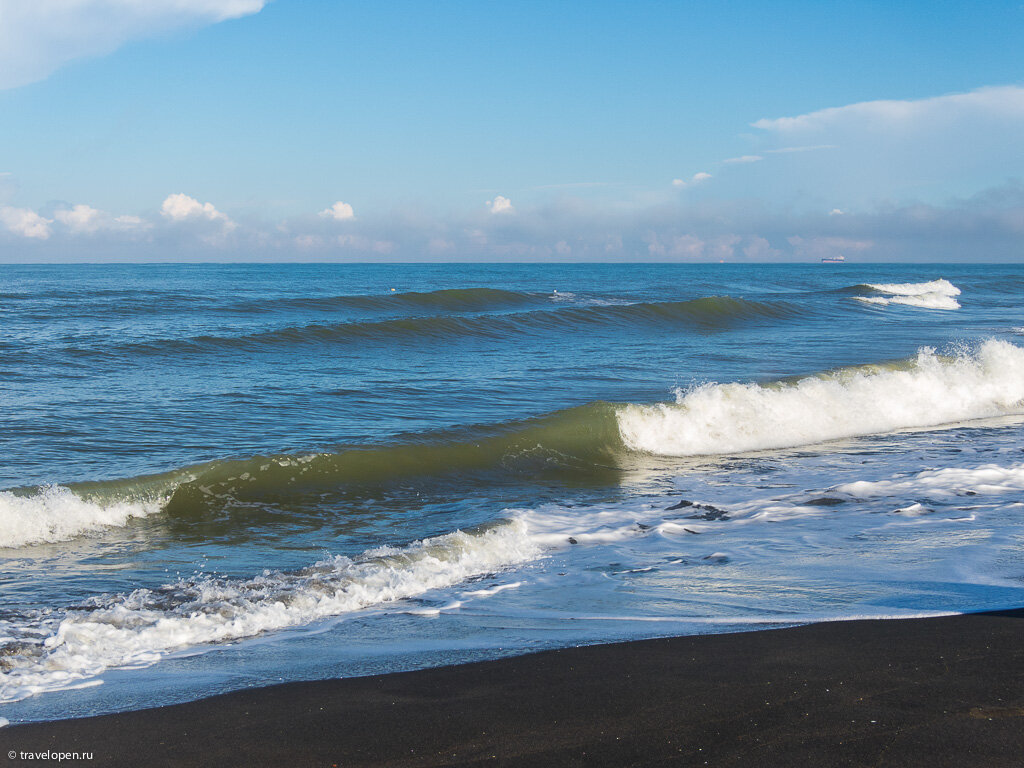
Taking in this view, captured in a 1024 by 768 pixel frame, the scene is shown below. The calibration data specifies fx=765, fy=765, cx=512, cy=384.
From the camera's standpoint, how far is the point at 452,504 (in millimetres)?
8898

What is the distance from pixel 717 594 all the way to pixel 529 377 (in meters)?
11.6

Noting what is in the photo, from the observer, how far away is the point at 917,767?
2955 millimetres

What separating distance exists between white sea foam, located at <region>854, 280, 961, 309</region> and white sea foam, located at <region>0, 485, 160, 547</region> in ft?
133

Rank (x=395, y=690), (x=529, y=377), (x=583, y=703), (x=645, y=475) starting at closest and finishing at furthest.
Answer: (x=583, y=703)
(x=395, y=690)
(x=645, y=475)
(x=529, y=377)

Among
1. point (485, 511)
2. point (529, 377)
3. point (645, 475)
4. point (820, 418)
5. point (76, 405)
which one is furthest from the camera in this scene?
point (529, 377)

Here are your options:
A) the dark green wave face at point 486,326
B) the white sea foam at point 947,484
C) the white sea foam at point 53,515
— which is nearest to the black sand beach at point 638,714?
the white sea foam at point 947,484

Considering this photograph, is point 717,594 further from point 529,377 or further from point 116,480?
point 529,377

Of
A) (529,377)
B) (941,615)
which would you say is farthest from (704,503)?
(529,377)

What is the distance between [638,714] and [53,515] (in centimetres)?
667

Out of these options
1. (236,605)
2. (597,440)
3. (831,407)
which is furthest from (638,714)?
(831,407)

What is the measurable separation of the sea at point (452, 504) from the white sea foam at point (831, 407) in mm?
61

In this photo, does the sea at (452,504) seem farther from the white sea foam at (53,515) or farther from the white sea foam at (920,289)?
the white sea foam at (920,289)

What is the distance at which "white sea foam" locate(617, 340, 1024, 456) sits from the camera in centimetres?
1233

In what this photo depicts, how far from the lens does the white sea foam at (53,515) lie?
7434 mm
